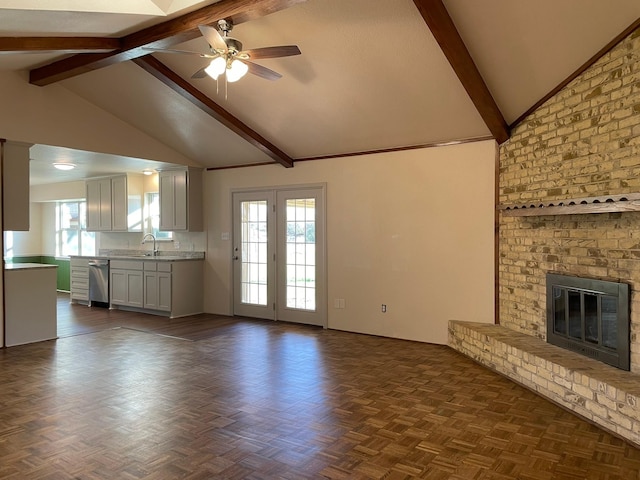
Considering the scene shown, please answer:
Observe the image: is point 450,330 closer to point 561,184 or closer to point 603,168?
point 561,184

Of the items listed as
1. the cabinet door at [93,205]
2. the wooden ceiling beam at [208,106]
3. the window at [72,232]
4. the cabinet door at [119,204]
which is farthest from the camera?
the window at [72,232]

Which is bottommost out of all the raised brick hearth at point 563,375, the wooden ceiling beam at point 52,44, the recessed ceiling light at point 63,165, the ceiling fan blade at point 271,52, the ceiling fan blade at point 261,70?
the raised brick hearth at point 563,375

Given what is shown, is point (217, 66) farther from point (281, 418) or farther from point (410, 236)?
point (410, 236)

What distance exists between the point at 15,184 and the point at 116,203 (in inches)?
126

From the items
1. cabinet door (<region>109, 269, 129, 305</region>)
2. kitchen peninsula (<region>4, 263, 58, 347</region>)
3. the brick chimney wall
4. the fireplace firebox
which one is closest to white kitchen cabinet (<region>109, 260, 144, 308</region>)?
cabinet door (<region>109, 269, 129, 305</region>)

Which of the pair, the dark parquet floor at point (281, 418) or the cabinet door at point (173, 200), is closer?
the dark parquet floor at point (281, 418)

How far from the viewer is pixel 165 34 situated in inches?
155

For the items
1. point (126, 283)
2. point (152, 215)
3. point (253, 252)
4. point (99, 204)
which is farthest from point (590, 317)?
point (99, 204)

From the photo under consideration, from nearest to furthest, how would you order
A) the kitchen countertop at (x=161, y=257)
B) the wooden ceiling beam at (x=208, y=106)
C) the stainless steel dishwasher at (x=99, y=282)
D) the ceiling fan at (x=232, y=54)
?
the ceiling fan at (x=232, y=54) → the wooden ceiling beam at (x=208, y=106) → the kitchen countertop at (x=161, y=257) → the stainless steel dishwasher at (x=99, y=282)

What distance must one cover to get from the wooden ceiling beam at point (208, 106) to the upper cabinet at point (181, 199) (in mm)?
1841

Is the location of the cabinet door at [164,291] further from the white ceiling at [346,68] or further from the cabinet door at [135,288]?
the white ceiling at [346,68]

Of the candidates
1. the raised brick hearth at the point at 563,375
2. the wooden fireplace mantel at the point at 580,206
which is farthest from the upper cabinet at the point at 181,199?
the wooden fireplace mantel at the point at 580,206

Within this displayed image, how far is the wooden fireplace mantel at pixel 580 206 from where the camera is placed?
305 cm

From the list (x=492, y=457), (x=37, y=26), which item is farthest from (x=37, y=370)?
(x=492, y=457)
